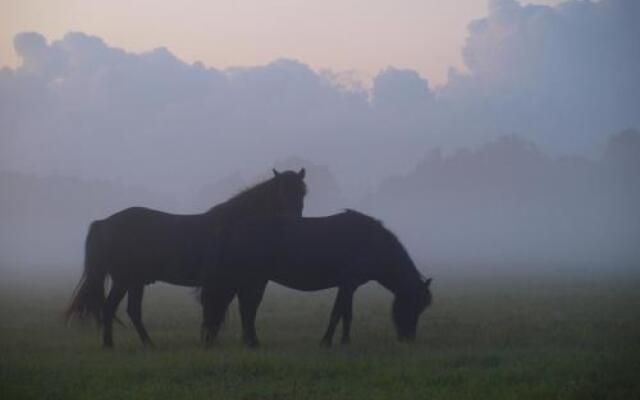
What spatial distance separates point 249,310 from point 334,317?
4.77 ft

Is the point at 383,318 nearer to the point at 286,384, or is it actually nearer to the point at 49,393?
the point at 286,384

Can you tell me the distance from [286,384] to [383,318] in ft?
25.9

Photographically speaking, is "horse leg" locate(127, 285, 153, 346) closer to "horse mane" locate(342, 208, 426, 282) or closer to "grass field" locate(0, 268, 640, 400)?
"grass field" locate(0, 268, 640, 400)

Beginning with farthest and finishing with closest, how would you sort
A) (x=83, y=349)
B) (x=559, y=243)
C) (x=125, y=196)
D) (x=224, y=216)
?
(x=125, y=196) < (x=559, y=243) < (x=224, y=216) < (x=83, y=349)

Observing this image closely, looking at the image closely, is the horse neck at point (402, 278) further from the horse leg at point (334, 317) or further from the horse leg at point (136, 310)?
the horse leg at point (136, 310)

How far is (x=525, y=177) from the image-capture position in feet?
249

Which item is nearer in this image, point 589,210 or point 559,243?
point 589,210

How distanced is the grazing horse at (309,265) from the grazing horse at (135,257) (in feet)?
1.91

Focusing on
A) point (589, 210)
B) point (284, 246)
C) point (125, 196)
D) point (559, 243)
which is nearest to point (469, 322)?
point (284, 246)

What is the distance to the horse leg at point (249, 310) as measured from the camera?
1157 cm

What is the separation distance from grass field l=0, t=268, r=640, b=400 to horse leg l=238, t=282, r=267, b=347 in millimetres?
328

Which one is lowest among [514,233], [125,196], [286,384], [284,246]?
[286,384]

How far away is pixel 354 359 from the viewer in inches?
380

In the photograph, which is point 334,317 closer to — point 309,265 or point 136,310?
point 309,265
